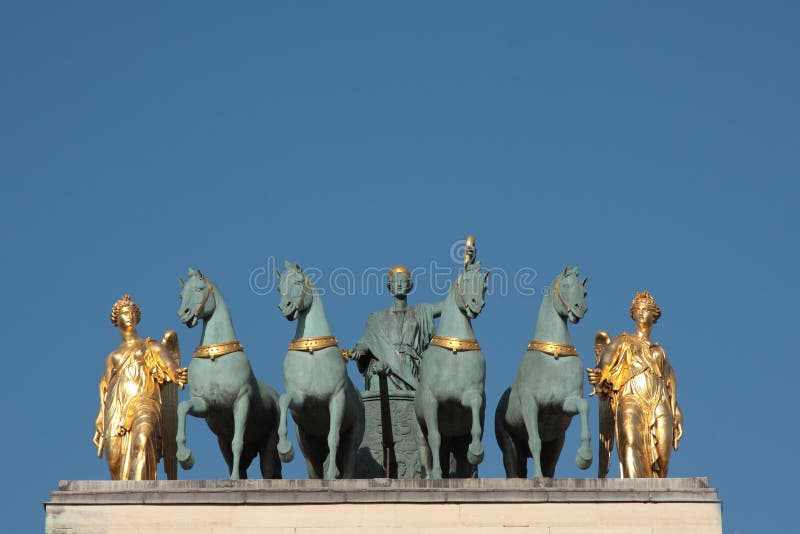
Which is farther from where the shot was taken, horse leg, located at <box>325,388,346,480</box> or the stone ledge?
horse leg, located at <box>325,388,346,480</box>

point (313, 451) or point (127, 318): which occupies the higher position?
point (127, 318)

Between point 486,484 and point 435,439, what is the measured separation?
105cm

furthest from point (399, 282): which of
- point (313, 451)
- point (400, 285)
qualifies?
point (313, 451)

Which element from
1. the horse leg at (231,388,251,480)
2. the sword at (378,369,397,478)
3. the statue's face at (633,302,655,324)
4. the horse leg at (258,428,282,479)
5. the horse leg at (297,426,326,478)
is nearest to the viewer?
the horse leg at (231,388,251,480)

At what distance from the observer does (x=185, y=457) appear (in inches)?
1414

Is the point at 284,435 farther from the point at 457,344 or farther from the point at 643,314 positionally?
the point at 643,314

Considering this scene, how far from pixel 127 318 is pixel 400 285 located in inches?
A: 143

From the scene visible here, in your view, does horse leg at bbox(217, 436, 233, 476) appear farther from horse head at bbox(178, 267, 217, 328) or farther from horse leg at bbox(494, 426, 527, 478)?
horse leg at bbox(494, 426, 527, 478)

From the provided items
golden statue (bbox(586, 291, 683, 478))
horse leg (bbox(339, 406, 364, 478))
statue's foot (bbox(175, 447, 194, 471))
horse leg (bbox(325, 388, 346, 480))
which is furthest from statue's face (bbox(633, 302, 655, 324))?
statue's foot (bbox(175, 447, 194, 471))

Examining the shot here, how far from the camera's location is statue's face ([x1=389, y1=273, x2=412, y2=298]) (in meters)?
39.3

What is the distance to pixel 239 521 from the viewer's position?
3538cm

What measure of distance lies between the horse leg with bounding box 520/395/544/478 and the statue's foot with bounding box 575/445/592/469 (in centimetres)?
53

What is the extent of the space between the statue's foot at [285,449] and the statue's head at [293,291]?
157 centimetres

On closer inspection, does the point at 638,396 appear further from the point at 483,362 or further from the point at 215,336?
the point at 215,336
